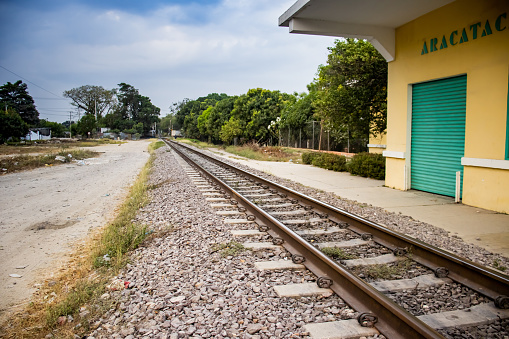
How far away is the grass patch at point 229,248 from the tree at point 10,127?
49965 mm

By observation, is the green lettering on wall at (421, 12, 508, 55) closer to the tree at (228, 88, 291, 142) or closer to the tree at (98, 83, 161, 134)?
the tree at (228, 88, 291, 142)

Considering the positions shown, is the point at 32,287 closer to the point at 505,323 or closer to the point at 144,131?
the point at 505,323

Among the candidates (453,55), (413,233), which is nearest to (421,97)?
(453,55)

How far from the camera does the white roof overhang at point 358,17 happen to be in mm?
7718

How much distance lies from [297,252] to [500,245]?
9.52 ft

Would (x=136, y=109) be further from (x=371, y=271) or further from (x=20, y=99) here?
(x=371, y=271)

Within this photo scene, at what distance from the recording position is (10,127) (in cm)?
4566

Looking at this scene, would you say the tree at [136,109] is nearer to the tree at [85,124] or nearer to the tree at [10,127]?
the tree at [85,124]

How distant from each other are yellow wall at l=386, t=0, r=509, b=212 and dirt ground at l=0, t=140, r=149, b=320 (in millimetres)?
7852

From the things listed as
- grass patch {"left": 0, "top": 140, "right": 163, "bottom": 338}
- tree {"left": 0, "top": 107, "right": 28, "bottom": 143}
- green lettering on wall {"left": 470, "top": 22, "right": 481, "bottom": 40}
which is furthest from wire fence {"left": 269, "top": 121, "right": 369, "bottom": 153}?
tree {"left": 0, "top": 107, "right": 28, "bottom": 143}

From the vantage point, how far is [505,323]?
9.46 feet

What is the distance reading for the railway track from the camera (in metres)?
2.83

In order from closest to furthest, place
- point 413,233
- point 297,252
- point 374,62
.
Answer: point 297,252 → point 413,233 → point 374,62

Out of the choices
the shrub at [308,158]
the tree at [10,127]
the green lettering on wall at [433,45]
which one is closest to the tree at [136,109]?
the tree at [10,127]
